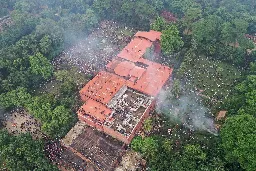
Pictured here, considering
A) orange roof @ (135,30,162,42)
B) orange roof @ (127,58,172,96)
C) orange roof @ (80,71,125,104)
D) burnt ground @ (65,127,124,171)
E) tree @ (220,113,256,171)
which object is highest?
tree @ (220,113,256,171)

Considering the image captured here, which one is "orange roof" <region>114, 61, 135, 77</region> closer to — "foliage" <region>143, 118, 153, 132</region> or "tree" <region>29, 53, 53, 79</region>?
"foliage" <region>143, 118, 153, 132</region>

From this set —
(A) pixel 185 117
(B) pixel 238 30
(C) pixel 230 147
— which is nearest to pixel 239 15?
(B) pixel 238 30

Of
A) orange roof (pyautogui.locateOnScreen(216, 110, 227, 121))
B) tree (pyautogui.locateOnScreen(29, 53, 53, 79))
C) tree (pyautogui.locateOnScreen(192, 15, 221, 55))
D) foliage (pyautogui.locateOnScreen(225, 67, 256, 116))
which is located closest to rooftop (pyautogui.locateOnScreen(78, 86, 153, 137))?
orange roof (pyautogui.locateOnScreen(216, 110, 227, 121))

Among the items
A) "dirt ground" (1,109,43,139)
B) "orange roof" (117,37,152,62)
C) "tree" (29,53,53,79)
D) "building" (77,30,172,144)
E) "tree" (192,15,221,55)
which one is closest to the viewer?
"building" (77,30,172,144)

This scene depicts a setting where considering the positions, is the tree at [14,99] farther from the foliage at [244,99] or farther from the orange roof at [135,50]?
the foliage at [244,99]

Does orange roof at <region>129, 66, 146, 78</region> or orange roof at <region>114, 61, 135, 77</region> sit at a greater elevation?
orange roof at <region>129, 66, 146, 78</region>

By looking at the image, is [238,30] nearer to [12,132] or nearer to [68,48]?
[68,48]

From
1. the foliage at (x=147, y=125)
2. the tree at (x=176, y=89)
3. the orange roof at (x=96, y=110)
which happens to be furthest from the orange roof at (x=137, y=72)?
the foliage at (x=147, y=125)

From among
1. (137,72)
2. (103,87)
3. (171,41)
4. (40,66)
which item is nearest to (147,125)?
(103,87)
